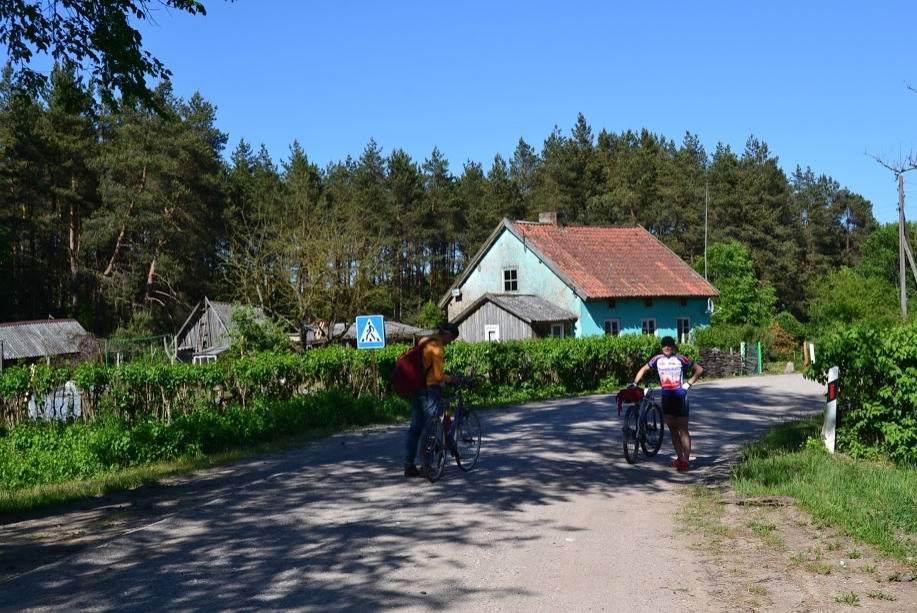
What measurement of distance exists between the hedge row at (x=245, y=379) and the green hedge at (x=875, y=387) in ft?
36.4

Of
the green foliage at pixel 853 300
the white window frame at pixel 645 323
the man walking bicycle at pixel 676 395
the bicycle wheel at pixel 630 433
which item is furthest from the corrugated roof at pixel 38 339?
the green foliage at pixel 853 300

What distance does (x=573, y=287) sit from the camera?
140ft

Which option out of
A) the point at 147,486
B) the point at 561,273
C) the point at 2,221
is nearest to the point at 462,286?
the point at 561,273

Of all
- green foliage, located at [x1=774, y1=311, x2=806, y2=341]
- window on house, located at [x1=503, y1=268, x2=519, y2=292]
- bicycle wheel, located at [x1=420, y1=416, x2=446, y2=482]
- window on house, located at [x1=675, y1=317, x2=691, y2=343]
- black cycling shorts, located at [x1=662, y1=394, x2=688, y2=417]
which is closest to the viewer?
bicycle wheel, located at [x1=420, y1=416, x2=446, y2=482]

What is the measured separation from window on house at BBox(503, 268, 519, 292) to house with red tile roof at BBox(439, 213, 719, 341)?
0.05 metres

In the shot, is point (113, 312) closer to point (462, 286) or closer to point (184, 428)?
point (462, 286)

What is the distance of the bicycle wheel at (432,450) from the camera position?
10609mm

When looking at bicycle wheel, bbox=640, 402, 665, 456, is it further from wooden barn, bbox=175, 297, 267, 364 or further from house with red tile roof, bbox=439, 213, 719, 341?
wooden barn, bbox=175, 297, 267, 364

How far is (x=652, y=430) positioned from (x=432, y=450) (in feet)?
12.7

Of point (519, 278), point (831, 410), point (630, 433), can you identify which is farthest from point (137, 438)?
point (519, 278)

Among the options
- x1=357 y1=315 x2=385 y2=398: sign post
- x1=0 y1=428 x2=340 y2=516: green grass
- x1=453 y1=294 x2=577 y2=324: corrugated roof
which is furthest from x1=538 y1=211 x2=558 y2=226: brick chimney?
x1=0 y1=428 x2=340 y2=516: green grass

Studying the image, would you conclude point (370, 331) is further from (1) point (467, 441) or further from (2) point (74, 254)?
(2) point (74, 254)

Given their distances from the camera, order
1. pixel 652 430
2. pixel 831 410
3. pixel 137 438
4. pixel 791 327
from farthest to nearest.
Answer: pixel 791 327, pixel 137 438, pixel 652 430, pixel 831 410

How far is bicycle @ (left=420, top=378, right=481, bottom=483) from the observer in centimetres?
1066
